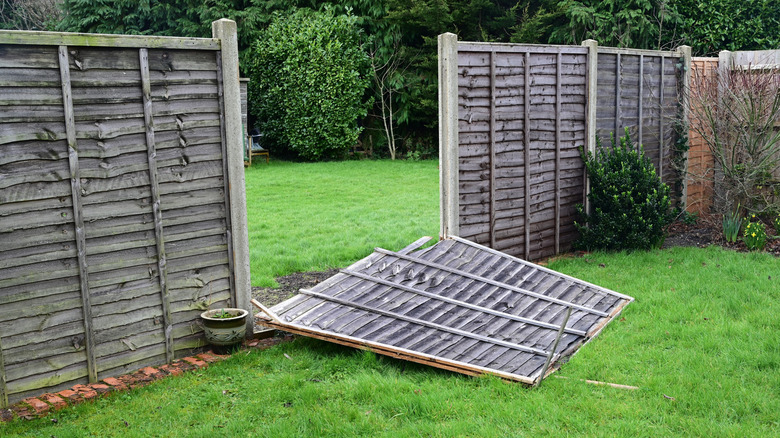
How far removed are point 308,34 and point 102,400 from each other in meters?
15.7

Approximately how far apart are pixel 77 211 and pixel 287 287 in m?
3.05

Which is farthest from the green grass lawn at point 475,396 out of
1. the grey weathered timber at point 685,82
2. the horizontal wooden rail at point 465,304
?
the grey weathered timber at point 685,82

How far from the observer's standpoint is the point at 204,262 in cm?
543

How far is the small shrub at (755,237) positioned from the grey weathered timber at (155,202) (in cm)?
701

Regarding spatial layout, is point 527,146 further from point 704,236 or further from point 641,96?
point 704,236

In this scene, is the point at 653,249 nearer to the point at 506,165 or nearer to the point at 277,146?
the point at 506,165

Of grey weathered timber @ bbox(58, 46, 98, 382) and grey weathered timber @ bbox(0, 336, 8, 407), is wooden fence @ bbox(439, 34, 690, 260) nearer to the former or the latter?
grey weathered timber @ bbox(58, 46, 98, 382)

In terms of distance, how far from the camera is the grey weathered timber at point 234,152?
5336 mm

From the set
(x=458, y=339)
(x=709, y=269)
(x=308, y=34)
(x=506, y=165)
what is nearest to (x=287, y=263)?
(x=506, y=165)

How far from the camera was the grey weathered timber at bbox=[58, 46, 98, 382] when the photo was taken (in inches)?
177

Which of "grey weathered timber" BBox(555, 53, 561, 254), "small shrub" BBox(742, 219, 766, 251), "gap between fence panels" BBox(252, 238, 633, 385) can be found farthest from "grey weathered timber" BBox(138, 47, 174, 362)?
"small shrub" BBox(742, 219, 766, 251)

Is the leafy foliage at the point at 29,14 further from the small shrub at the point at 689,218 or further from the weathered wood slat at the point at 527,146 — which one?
the small shrub at the point at 689,218

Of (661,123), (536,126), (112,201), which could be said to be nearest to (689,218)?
(661,123)

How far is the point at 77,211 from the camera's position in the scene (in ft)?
15.2
